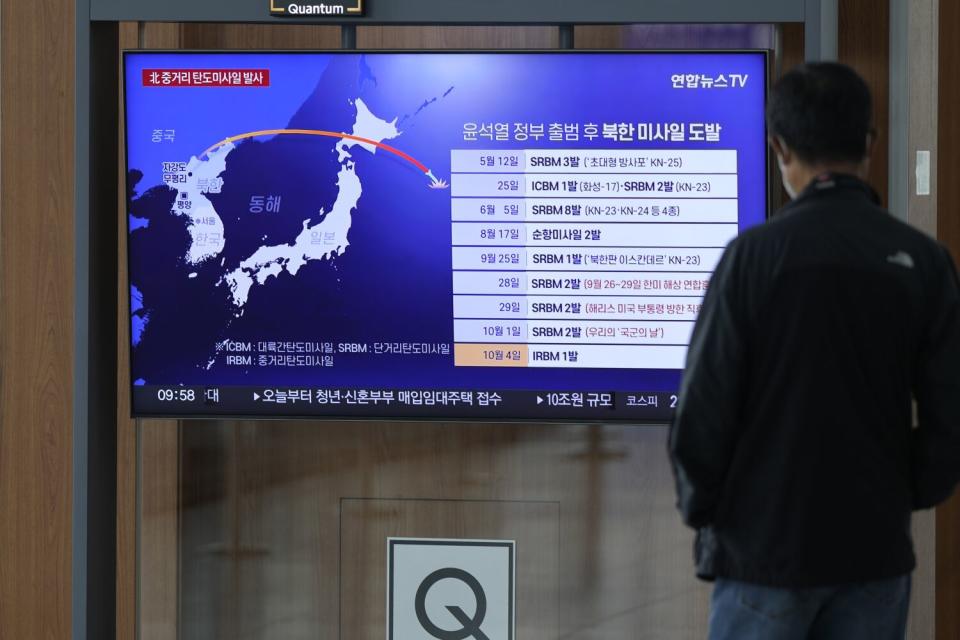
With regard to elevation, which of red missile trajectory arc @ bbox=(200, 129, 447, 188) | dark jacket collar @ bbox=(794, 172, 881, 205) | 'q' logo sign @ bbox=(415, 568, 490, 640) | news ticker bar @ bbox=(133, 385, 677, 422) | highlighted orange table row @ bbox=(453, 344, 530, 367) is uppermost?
red missile trajectory arc @ bbox=(200, 129, 447, 188)

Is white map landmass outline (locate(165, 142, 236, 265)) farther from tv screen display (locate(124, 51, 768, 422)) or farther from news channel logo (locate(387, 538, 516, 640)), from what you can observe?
news channel logo (locate(387, 538, 516, 640))

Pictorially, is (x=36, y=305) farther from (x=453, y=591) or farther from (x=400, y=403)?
(x=453, y=591)

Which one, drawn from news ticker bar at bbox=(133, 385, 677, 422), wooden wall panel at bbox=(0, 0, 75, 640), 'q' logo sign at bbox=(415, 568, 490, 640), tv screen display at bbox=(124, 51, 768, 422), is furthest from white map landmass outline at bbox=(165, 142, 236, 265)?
'q' logo sign at bbox=(415, 568, 490, 640)

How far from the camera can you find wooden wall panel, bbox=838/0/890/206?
332 centimetres

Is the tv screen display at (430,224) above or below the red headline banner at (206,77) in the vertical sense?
below

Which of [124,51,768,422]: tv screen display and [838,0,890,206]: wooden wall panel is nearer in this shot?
[124,51,768,422]: tv screen display

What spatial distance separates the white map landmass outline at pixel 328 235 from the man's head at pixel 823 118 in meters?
1.51

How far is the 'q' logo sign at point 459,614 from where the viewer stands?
A: 3.26m

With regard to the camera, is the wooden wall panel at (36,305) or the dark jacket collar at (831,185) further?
the wooden wall panel at (36,305)

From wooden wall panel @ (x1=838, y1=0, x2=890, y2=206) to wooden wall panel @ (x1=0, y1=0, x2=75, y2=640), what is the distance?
2.34 m

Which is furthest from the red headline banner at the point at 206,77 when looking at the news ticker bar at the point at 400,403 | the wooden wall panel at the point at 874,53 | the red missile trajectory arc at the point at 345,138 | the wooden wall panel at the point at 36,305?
the wooden wall panel at the point at 874,53

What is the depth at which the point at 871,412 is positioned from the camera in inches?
66.1

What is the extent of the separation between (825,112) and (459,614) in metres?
2.00

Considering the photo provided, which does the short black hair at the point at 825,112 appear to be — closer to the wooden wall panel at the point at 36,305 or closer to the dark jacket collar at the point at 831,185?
the dark jacket collar at the point at 831,185
